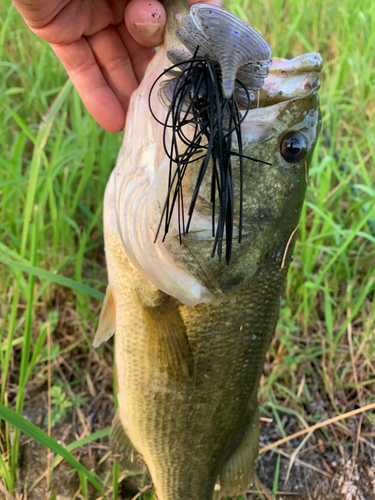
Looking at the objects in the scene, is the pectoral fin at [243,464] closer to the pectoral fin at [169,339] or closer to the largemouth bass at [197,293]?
the largemouth bass at [197,293]

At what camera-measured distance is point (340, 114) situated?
8.82 feet

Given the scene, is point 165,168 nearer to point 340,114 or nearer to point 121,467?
point 121,467

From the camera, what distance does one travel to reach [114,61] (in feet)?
5.49

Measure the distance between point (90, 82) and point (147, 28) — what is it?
0.57 m

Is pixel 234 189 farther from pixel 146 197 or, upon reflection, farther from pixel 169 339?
pixel 169 339

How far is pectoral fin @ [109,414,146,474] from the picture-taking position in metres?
1.65

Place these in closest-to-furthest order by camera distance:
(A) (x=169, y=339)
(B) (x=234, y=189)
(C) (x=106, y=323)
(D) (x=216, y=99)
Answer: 1. (D) (x=216, y=99)
2. (B) (x=234, y=189)
3. (A) (x=169, y=339)
4. (C) (x=106, y=323)

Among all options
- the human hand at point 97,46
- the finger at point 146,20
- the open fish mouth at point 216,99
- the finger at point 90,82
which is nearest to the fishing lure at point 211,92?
the open fish mouth at point 216,99

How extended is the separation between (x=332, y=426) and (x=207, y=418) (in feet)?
3.41

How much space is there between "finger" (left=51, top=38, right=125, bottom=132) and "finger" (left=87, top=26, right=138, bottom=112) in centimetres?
3

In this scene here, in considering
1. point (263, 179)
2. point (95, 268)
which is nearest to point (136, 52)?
point (263, 179)

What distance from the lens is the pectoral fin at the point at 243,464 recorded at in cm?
158

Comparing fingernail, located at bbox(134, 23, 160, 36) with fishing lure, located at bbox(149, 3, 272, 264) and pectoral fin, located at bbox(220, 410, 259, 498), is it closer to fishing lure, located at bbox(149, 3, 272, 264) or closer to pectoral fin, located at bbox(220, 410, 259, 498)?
fishing lure, located at bbox(149, 3, 272, 264)

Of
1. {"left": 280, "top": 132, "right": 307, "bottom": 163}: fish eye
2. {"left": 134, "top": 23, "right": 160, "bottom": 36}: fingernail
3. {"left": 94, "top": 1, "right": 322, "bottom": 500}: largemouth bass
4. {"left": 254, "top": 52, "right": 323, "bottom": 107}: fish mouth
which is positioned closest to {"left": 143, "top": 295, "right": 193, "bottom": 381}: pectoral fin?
{"left": 94, "top": 1, "right": 322, "bottom": 500}: largemouth bass
